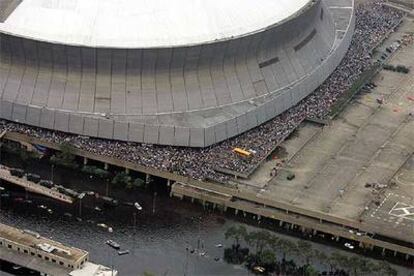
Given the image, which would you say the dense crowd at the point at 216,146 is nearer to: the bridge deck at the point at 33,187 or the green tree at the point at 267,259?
the bridge deck at the point at 33,187

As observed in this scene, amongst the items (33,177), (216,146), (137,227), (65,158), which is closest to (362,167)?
(216,146)

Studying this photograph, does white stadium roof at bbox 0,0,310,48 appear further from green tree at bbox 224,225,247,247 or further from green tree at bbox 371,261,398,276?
green tree at bbox 371,261,398,276

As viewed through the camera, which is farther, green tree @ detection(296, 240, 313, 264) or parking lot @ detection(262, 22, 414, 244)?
parking lot @ detection(262, 22, 414, 244)

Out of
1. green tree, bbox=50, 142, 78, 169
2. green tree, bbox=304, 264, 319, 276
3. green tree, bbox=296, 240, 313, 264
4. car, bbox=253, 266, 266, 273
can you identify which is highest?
green tree, bbox=50, 142, 78, 169

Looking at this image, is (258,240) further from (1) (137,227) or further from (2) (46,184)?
(2) (46,184)

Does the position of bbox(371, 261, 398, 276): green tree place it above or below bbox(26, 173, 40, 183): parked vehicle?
below

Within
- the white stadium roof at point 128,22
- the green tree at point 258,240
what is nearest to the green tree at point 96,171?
the white stadium roof at point 128,22

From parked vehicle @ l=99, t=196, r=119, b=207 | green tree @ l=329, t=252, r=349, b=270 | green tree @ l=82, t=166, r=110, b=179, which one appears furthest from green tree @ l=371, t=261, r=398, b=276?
green tree @ l=82, t=166, r=110, b=179
